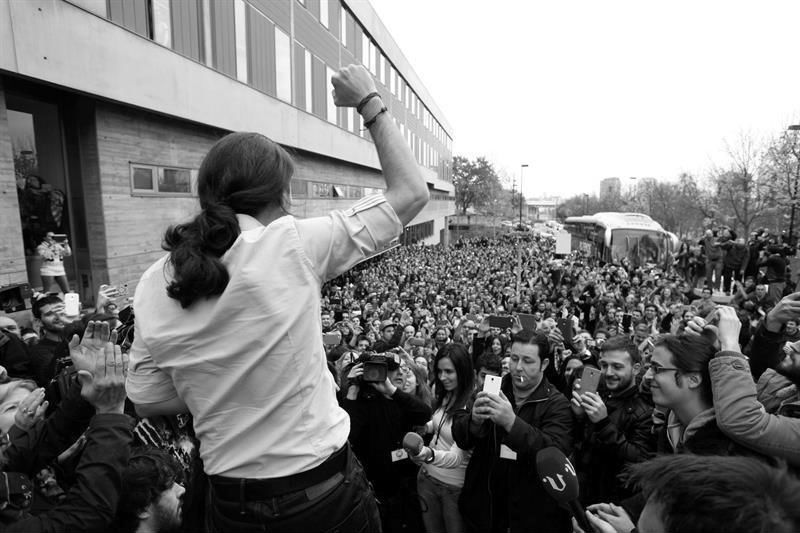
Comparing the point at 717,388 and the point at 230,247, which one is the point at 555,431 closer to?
the point at 717,388

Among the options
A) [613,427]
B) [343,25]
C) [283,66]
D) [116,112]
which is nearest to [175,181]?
[116,112]

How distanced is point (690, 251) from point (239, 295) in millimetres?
23984

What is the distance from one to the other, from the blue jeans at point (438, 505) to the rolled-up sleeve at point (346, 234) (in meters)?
2.53

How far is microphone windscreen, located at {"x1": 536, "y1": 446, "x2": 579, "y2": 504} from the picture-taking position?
1882 mm

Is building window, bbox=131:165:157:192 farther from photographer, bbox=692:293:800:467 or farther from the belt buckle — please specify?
photographer, bbox=692:293:800:467

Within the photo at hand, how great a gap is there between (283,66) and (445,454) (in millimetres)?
17384

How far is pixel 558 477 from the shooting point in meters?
1.91

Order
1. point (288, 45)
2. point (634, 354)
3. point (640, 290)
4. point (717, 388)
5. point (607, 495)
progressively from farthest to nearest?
point (288, 45) < point (640, 290) < point (634, 354) < point (607, 495) < point (717, 388)

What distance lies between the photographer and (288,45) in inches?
701

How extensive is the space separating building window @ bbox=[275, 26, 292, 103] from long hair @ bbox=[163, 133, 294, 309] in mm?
16957

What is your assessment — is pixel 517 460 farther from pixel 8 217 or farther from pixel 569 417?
pixel 8 217

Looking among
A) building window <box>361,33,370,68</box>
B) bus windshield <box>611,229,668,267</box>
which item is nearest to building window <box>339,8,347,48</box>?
building window <box>361,33,370,68</box>

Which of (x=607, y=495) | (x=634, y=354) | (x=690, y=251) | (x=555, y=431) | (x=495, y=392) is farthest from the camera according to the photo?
(x=690, y=251)

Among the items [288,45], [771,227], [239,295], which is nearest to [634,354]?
[239,295]
